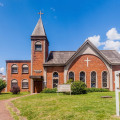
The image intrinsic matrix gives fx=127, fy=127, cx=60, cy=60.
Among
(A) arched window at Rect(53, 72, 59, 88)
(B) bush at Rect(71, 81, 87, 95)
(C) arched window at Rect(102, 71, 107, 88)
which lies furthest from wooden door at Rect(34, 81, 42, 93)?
(C) arched window at Rect(102, 71, 107, 88)

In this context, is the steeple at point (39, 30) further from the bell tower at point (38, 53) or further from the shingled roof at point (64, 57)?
the shingled roof at point (64, 57)

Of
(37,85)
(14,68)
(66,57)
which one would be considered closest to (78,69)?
(66,57)

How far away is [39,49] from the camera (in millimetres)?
24141

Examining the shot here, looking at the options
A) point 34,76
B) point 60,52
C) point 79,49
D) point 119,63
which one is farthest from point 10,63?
point 119,63

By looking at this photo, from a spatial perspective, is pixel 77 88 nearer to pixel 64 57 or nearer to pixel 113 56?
pixel 64 57

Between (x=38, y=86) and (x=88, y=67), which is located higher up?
(x=88, y=67)

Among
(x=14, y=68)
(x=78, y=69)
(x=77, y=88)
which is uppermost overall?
(x=14, y=68)

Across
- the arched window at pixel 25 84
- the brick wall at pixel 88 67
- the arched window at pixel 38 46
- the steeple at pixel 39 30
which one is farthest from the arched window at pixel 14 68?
the brick wall at pixel 88 67

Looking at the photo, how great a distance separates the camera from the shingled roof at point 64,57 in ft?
77.0

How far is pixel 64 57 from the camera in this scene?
25156 millimetres

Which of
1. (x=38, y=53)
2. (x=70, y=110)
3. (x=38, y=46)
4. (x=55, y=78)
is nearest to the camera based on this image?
(x=70, y=110)

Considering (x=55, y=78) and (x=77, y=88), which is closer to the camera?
(x=77, y=88)

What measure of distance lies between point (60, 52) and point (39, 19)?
27.2 ft

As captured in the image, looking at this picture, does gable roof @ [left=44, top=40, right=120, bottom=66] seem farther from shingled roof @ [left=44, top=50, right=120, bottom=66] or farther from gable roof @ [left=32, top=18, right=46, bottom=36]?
gable roof @ [left=32, top=18, right=46, bottom=36]
